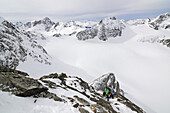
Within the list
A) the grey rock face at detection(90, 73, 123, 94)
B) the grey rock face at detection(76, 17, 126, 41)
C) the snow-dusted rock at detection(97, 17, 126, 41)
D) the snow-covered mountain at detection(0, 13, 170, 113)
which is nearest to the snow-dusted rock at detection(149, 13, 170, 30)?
the snow-covered mountain at detection(0, 13, 170, 113)

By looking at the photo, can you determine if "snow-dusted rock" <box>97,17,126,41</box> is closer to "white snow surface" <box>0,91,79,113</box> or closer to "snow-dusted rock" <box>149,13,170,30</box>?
"snow-dusted rock" <box>149,13,170,30</box>

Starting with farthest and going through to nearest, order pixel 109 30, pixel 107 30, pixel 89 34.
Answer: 1. pixel 89 34
2. pixel 107 30
3. pixel 109 30

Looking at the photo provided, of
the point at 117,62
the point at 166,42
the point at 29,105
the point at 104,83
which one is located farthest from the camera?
the point at 166,42

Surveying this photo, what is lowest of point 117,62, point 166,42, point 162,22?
point 117,62

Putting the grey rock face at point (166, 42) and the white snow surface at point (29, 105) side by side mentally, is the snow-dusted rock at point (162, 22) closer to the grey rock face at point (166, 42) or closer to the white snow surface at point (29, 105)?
the grey rock face at point (166, 42)

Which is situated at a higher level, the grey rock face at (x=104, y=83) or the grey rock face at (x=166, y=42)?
the grey rock face at (x=166, y=42)

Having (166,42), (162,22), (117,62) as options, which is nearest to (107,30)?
(166,42)

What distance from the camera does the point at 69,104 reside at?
23.5ft

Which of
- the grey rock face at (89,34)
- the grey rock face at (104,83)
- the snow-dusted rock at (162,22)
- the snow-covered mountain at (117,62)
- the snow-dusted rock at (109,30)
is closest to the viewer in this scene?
the grey rock face at (104,83)

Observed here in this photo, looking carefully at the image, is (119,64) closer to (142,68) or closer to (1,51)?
(142,68)

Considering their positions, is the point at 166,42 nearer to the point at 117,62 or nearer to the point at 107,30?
the point at 107,30

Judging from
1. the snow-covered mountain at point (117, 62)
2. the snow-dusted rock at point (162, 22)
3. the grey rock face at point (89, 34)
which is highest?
the snow-dusted rock at point (162, 22)

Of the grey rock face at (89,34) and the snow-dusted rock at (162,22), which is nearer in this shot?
the snow-dusted rock at (162,22)

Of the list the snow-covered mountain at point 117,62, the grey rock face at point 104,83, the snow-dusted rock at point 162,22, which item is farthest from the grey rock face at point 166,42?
the grey rock face at point 104,83
